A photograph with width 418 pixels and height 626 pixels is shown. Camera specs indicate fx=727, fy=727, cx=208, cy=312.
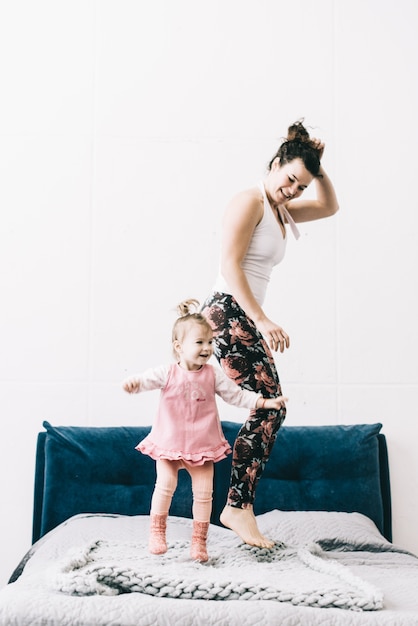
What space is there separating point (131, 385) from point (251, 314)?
1.26ft

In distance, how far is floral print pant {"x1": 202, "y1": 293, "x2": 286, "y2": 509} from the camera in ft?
6.54

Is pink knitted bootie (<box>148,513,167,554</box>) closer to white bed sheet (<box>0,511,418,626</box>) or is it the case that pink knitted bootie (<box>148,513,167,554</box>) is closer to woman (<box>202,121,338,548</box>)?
white bed sheet (<box>0,511,418,626</box>)

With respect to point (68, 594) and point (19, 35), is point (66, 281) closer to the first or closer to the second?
point (19, 35)

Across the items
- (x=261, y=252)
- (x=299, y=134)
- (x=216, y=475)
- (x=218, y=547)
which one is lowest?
(x=218, y=547)

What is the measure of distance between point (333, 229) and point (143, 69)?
3.20 feet

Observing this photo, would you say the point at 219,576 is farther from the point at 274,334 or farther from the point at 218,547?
the point at 274,334

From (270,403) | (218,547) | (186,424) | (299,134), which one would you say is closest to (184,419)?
(186,424)

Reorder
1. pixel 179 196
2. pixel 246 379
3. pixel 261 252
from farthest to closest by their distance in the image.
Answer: pixel 179 196
pixel 261 252
pixel 246 379

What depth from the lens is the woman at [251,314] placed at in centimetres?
199

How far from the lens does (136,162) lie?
111 inches

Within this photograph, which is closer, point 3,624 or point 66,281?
point 3,624

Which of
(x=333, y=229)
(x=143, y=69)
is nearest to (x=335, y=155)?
(x=333, y=229)

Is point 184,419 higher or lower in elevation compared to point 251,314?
lower

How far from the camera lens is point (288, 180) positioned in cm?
207
